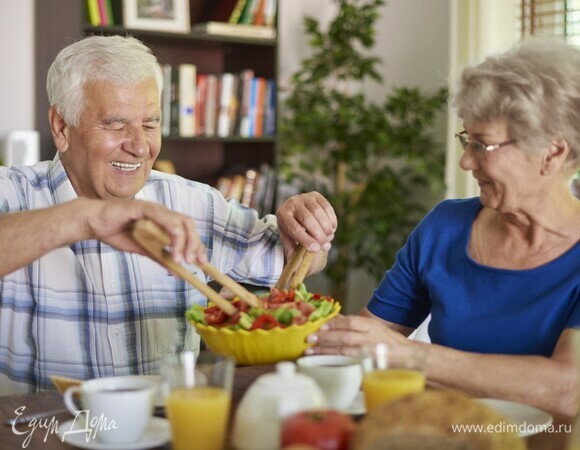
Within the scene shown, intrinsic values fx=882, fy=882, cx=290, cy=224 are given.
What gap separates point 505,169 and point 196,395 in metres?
0.96

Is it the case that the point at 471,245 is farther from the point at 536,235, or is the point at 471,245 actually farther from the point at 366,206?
the point at 366,206

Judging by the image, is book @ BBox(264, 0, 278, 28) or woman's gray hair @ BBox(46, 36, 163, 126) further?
book @ BBox(264, 0, 278, 28)

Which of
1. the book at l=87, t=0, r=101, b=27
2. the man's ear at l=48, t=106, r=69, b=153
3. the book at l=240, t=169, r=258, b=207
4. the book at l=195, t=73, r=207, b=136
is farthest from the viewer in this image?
the book at l=240, t=169, r=258, b=207

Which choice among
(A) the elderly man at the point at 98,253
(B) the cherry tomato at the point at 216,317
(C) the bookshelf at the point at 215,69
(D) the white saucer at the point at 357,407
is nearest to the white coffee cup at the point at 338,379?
(D) the white saucer at the point at 357,407

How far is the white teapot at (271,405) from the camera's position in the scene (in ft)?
3.18

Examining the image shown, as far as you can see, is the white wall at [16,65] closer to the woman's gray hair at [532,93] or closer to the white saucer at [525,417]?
the woman's gray hair at [532,93]

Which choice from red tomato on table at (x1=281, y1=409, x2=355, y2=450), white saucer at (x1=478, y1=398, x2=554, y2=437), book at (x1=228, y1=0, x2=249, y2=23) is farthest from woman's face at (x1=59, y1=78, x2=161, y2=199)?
book at (x1=228, y1=0, x2=249, y2=23)

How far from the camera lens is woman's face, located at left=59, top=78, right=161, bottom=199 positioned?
204 cm

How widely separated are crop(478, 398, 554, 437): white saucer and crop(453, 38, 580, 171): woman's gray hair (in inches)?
24.7

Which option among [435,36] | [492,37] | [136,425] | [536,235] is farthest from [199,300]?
[435,36]

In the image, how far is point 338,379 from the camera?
1232mm

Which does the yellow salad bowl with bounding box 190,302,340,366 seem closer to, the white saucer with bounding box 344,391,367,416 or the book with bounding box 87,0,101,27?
the white saucer with bounding box 344,391,367,416

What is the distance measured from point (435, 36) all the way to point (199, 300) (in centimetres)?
287

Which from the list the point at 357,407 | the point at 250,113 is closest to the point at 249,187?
the point at 250,113
